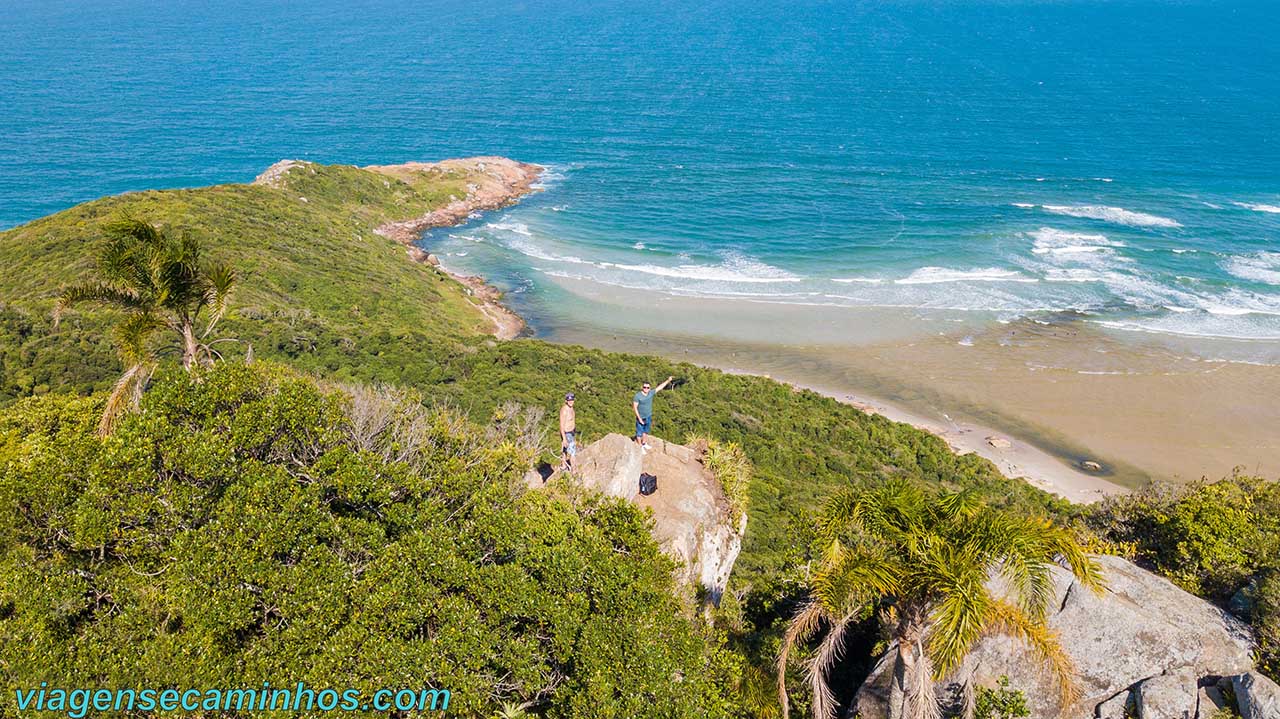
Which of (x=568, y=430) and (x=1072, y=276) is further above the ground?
(x=568, y=430)

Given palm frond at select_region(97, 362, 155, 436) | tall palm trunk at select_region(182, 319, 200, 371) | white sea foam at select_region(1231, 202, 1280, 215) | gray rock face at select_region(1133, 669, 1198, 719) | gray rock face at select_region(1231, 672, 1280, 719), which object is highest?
white sea foam at select_region(1231, 202, 1280, 215)

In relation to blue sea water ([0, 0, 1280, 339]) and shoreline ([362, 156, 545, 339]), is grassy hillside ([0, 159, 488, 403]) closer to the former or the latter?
shoreline ([362, 156, 545, 339])

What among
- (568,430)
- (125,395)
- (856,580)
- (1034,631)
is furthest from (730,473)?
(125,395)

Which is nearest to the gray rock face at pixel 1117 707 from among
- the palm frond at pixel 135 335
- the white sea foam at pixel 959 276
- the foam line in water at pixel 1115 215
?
the palm frond at pixel 135 335

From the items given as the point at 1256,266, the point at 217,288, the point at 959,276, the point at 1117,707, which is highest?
the point at 217,288

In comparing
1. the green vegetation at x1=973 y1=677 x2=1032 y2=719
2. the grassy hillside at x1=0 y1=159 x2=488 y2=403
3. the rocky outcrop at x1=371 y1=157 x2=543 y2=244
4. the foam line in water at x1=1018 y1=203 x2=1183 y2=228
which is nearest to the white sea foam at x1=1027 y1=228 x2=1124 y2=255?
the foam line in water at x1=1018 y1=203 x2=1183 y2=228

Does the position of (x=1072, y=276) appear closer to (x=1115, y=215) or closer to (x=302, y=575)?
(x=1115, y=215)

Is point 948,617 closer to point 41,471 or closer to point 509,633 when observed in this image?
point 509,633
